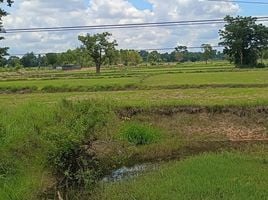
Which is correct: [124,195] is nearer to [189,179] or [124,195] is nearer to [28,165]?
[189,179]

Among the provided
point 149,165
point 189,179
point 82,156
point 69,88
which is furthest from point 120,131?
point 69,88

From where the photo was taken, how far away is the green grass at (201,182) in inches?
442

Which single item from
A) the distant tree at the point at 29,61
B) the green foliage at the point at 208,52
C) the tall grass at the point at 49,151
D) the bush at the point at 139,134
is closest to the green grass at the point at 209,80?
the bush at the point at 139,134

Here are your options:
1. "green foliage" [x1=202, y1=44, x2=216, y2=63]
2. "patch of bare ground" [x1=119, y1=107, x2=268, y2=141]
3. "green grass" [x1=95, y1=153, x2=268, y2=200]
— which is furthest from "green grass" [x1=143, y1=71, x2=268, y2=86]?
"green foliage" [x1=202, y1=44, x2=216, y2=63]

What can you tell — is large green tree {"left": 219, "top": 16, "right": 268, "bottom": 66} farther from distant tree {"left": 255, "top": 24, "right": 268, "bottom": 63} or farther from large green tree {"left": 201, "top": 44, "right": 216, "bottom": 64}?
large green tree {"left": 201, "top": 44, "right": 216, "bottom": 64}

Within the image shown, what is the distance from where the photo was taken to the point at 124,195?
11875 millimetres

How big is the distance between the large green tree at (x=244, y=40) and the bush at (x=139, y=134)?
6722cm

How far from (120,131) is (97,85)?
20.3 meters

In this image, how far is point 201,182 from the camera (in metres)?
12.4

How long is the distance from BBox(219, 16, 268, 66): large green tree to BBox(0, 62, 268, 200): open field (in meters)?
59.8

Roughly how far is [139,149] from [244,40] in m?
73.0

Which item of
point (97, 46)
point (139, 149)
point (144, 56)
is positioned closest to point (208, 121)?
point (139, 149)

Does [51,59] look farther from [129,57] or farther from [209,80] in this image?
[209,80]

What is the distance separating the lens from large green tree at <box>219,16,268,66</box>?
8806cm
